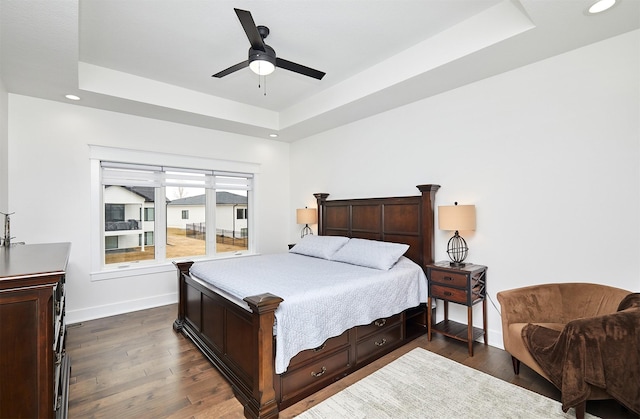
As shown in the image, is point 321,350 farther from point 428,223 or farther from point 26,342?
point 428,223

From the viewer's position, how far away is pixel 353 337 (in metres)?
2.54

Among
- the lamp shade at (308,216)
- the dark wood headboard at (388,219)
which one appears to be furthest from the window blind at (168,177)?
the dark wood headboard at (388,219)

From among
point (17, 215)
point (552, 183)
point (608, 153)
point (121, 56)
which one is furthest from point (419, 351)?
point (17, 215)

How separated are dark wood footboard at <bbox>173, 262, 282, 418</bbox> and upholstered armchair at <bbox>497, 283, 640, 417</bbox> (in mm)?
1836

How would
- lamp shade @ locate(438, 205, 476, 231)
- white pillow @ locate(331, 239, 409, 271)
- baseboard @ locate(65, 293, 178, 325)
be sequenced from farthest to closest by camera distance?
1. baseboard @ locate(65, 293, 178, 325)
2. white pillow @ locate(331, 239, 409, 271)
3. lamp shade @ locate(438, 205, 476, 231)

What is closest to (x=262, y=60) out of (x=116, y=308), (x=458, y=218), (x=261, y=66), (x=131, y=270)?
(x=261, y=66)

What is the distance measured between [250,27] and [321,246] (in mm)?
2613

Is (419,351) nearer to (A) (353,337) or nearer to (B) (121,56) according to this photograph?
(A) (353,337)

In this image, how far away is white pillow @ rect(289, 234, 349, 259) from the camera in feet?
12.6

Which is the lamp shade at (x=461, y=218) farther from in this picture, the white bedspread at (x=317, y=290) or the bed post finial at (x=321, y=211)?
the bed post finial at (x=321, y=211)

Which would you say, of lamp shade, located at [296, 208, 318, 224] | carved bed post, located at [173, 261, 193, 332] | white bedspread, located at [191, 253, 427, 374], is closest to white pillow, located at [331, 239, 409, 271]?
white bedspread, located at [191, 253, 427, 374]

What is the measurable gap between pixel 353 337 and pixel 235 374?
0.98m

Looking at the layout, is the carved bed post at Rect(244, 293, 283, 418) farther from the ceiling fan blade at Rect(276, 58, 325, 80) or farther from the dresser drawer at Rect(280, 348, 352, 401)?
the ceiling fan blade at Rect(276, 58, 325, 80)

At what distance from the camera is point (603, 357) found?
177 cm
